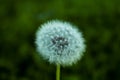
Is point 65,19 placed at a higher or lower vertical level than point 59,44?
higher

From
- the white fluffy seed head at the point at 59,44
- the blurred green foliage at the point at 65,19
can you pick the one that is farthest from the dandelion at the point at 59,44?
the blurred green foliage at the point at 65,19

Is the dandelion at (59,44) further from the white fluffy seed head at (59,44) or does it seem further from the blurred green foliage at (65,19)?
the blurred green foliage at (65,19)

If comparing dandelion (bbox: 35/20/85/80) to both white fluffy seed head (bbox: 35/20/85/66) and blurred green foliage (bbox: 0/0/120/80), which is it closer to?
white fluffy seed head (bbox: 35/20/85/66)

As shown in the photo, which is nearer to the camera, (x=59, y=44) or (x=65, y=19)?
(x=59, y=44)

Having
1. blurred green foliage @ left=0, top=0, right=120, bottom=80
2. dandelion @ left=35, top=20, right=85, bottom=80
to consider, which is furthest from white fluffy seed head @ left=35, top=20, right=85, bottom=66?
blurred green foliage @ left=0, top=0, right=120, bottom=80

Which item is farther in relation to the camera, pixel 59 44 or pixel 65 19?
pixel 65 19

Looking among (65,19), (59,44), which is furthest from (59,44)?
(65,19)

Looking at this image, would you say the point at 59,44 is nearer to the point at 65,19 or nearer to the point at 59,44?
the point at 59,44
